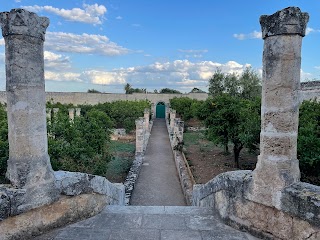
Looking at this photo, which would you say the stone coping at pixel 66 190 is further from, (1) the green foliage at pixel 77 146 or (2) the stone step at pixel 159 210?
(1) the green foliage at pixel 77 146

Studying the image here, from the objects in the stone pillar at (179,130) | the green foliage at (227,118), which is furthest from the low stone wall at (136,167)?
the green foliage at (227,118)

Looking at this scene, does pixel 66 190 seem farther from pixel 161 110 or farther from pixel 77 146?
pixel 161 110

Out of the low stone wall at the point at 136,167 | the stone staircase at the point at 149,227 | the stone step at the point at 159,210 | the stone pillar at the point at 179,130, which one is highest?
the stone staircase at the point at 149,227

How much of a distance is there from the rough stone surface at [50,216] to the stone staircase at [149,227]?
0.10 metres

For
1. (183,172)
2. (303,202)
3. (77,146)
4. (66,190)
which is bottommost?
(183,172)

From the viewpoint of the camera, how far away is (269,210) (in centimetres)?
346

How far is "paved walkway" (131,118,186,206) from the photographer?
32.0 ft

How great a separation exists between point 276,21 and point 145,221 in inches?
118

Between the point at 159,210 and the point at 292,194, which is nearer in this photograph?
the point at 292,194

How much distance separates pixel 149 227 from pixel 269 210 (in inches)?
59.1

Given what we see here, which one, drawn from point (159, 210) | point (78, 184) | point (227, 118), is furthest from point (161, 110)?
point (78, 184)

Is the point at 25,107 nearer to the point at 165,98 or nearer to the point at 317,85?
the point at 317,85

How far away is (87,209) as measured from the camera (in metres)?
4.04

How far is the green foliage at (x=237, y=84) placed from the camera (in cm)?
3516
